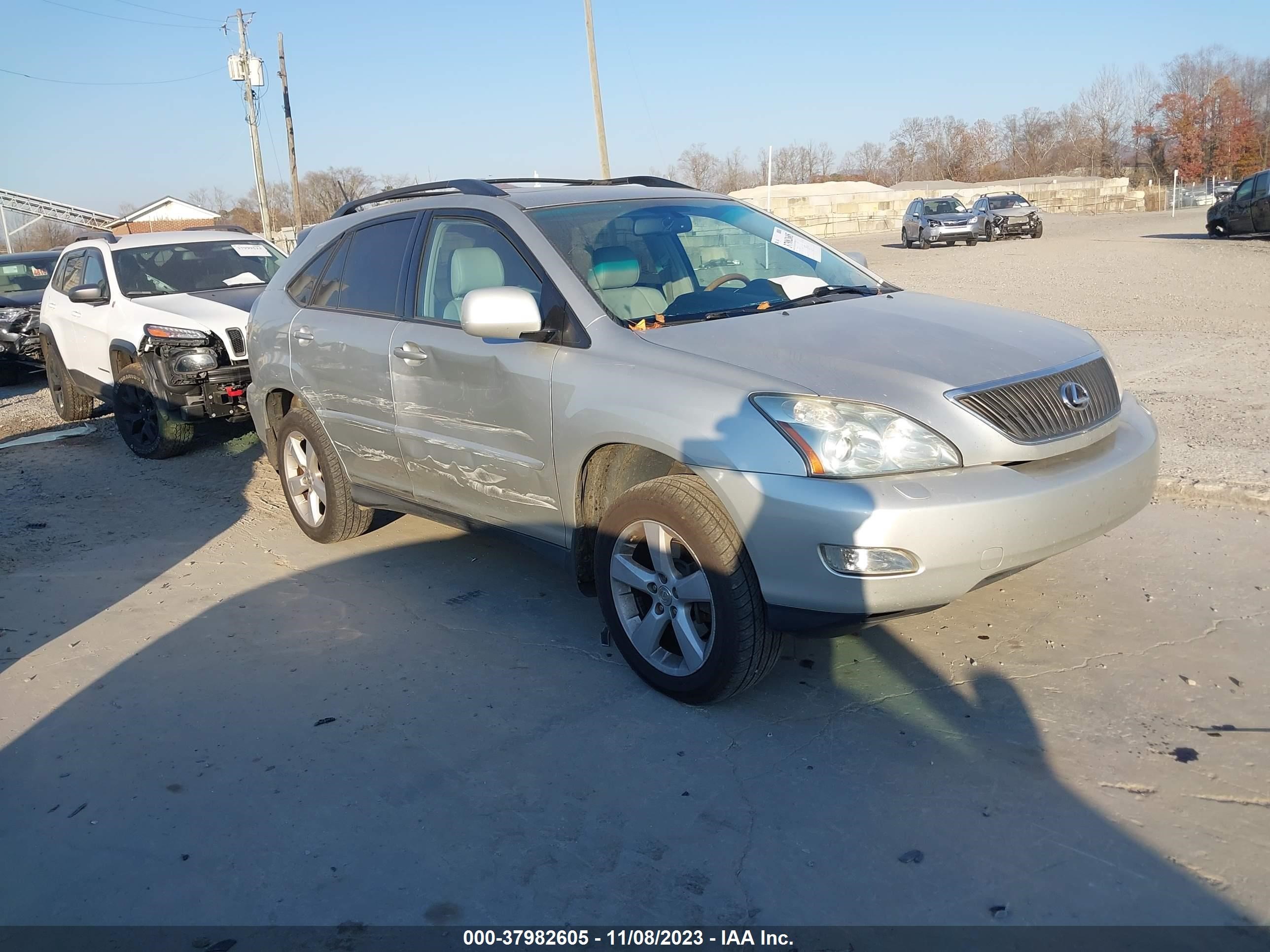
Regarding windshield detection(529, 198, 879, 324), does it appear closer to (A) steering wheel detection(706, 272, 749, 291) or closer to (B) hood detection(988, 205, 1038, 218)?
(A) steering wheel detection(706, 272, 749, 291)

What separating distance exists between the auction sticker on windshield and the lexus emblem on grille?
156 centimetres

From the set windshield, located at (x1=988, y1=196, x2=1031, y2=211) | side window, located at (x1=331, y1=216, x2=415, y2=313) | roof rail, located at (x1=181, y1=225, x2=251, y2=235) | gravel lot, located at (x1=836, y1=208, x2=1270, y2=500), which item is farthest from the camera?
windshield, located at (x1=988, y1=196, x2=1031, y2=211)

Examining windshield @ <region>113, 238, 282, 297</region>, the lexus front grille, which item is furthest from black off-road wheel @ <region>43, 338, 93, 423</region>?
the lexus front grille

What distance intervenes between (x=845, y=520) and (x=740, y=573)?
43 cm

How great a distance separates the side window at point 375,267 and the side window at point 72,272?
5.47 m

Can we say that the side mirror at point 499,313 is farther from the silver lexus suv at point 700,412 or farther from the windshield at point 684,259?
the windshield at point 684,259

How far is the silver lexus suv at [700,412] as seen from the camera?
3.33 meters

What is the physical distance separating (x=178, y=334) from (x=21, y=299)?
761cm

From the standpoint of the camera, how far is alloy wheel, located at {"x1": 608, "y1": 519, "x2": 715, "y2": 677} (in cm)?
366

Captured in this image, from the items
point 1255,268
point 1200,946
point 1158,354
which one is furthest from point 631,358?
point 1255,268

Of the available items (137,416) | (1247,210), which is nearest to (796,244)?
(137,416)

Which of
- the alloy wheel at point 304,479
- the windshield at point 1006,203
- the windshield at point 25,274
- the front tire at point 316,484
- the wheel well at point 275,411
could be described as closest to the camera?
the front tire at point 316,484

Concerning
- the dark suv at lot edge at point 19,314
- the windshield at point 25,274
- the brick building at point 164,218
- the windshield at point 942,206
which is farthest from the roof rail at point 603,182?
the brick building at point 164,218

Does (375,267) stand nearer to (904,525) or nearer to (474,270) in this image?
(474,270)
